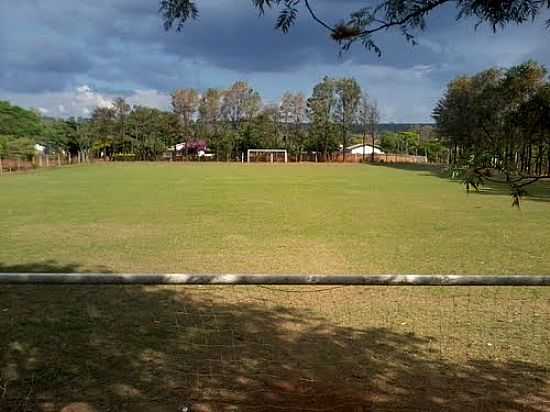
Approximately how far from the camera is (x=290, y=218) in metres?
14.9

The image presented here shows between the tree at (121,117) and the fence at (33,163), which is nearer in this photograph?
the fence at (33,163)

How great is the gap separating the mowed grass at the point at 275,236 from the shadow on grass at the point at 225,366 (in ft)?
8.63

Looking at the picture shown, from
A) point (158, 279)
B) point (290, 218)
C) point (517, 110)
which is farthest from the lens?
point (290, 218)

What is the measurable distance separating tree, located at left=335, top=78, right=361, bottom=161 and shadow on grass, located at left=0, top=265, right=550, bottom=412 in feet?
255

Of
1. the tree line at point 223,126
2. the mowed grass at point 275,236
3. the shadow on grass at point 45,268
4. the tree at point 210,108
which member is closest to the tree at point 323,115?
the tree line at point 223,126

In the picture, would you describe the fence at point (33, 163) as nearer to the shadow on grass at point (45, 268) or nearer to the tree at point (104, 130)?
the tree at point (104, 130)

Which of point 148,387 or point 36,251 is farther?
point 36,251

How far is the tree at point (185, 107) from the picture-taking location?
89.3 meters

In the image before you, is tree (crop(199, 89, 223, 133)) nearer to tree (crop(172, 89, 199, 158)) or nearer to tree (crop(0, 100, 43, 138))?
tree (crop(172, 89, 199, 158))

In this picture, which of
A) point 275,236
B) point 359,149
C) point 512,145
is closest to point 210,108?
point 359,149

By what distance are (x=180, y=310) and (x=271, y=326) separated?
1.12 metres

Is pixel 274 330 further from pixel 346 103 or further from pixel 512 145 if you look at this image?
pixel 346 103

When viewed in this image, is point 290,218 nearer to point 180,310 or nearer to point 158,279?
point 180,310

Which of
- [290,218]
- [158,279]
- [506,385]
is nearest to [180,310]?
[158,279]
